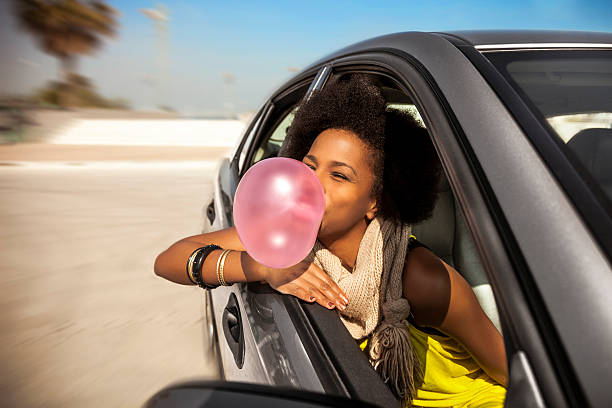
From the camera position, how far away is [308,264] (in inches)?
52.6

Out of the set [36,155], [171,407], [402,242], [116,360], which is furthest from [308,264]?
[36,155]

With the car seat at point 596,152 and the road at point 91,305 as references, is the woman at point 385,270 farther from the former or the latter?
the road at point 91,305

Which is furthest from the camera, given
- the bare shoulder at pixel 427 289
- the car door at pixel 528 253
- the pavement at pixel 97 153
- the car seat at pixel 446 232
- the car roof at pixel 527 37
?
the pavement at pixel 97 153

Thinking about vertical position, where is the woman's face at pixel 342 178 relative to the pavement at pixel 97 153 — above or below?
above

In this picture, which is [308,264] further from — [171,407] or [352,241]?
[171,407]

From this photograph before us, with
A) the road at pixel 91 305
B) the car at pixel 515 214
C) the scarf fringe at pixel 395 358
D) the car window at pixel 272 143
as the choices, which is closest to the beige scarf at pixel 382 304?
the scarf fringe at pixel 395 358

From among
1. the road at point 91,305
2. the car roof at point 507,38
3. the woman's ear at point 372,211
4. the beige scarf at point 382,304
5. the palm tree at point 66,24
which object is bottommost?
the road at point 91,305

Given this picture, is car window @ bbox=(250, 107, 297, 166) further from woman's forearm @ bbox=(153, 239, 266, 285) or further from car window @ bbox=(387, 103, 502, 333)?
woman's forearm @ bbox=(153, 239, 266, 285)

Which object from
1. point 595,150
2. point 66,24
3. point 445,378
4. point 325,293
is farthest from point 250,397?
point 66,24

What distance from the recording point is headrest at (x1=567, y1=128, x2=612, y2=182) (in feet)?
2.78

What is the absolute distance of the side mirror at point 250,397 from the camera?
0.68 meters

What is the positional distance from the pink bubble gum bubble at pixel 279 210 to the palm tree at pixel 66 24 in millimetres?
34650

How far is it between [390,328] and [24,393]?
2050 mm

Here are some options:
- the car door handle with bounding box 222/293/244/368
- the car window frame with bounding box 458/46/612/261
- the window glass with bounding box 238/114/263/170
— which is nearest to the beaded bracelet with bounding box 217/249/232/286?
the car door handle with bounding box 222/293/244/368
